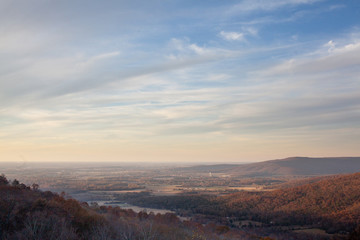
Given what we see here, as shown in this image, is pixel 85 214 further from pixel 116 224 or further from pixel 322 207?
pixel 322 207

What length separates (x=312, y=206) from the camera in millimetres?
65812

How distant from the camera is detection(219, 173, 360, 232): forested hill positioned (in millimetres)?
54500

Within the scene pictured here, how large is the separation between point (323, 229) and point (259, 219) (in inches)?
555

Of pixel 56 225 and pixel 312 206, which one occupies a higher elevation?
pixel 56 225

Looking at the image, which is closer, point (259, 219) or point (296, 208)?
point (259, 219)

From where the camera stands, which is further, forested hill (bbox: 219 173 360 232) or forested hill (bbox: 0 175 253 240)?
forested hill (bbox: 219 173 360 232)

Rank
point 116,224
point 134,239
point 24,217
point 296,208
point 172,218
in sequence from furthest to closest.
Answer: point 296,208, point 172,218, point 116,224, point 24,217, point 134,239

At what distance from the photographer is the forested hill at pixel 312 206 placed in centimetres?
5450

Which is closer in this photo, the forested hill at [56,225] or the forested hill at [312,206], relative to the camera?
the forested hill at [56,225]

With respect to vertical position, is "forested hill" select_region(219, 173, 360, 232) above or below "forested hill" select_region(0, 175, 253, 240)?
below

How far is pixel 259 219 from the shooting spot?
205ft

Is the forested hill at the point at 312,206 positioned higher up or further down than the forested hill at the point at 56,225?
further down

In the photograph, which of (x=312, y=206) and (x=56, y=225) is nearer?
(x=56, y=225)

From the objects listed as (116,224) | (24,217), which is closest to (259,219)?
(116,224)
